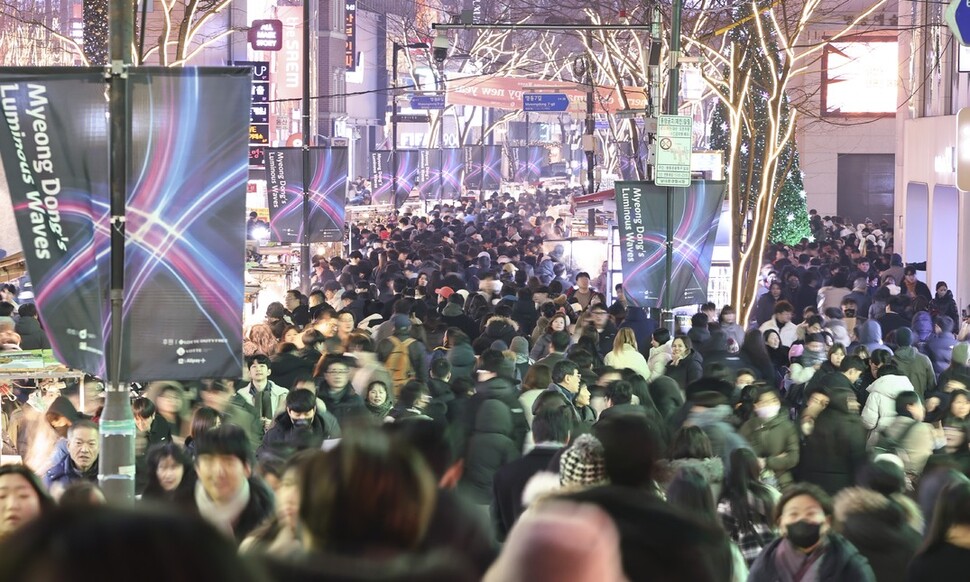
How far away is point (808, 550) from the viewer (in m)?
6.32

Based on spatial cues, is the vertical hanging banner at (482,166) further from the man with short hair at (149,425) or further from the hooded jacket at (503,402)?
the man with short hair at (149,425)

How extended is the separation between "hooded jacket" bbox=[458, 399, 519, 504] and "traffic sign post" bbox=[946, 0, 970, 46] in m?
3.87

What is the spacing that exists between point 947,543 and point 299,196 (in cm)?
2014

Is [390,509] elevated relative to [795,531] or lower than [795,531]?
elevated

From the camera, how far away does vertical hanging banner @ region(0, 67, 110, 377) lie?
6.94m

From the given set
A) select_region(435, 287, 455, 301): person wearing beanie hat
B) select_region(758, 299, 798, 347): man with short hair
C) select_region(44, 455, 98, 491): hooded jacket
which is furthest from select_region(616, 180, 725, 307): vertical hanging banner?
select_region(44, 455, 98, 491): hooded jacket

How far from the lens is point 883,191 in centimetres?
5100

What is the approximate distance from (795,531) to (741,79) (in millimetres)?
17024

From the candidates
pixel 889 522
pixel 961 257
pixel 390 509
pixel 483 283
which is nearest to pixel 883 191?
pixel 961 257

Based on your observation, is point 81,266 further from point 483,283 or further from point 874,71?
point 874,71

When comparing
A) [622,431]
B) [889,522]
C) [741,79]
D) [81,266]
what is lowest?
[889,522]

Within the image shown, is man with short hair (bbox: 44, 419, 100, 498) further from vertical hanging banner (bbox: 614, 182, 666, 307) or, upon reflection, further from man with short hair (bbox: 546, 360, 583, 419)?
vertical hanging banner (bbox: 614, 182, 666, 307)

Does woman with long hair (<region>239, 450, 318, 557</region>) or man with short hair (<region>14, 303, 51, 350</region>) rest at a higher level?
woman with long hair (<region>239, 450, 318, 557</region>)

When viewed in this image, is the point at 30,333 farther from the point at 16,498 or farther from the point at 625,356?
the point at 16,498
